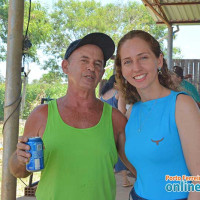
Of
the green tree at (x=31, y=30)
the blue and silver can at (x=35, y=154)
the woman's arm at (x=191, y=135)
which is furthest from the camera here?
the green tree at (x=31, y=30)

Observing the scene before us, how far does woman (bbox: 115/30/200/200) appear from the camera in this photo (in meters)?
1.60

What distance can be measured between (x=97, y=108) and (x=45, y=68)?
25314mm

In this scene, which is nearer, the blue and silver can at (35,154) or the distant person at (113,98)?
the blue and silver can at (35,154)

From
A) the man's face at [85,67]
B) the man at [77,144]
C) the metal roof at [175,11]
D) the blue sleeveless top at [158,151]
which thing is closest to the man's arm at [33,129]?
the man at [77,144]

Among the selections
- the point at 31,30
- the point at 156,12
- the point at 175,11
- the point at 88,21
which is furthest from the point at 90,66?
the point at 88,21

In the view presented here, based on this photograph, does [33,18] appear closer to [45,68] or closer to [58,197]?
[45,68]

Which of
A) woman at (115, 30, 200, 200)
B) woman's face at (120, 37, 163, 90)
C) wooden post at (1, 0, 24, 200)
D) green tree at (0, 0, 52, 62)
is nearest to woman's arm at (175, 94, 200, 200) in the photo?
woman at (115, 30, 200, 200)

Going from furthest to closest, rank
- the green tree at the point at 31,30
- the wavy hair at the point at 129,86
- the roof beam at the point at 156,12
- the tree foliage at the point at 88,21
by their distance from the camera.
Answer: the tree foliage at the point at 88,21 < the green tree at the point at 31,30 < the roof beam at the point at 156,12 < the wavy hair at the point at 129,86

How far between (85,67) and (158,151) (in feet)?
2.46

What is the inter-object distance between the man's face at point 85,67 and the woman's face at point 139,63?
207mm

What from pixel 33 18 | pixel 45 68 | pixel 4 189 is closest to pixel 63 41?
pixel 45 68

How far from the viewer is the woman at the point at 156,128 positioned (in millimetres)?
1599

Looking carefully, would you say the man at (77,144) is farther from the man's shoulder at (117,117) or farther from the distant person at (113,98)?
the distant person at (113,98)

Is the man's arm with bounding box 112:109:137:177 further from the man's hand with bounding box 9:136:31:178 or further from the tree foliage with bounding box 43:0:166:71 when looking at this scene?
the tree foliage with bounding box 43:0:166:71
